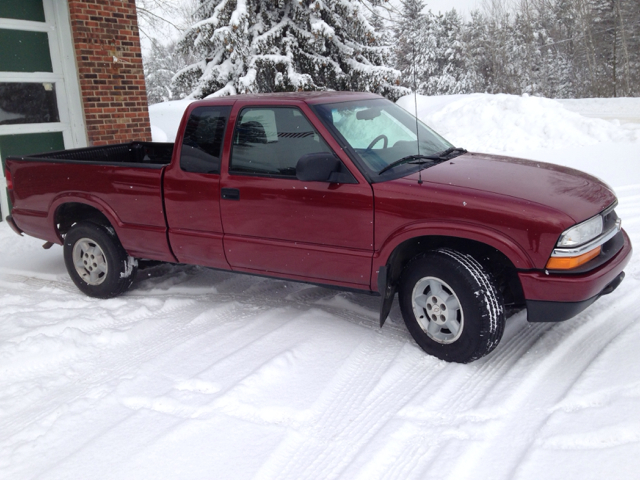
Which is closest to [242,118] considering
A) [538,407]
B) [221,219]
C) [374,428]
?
[221,219]

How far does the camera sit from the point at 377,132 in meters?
4.47

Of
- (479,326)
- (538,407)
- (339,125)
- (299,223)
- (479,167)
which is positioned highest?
(339,125)

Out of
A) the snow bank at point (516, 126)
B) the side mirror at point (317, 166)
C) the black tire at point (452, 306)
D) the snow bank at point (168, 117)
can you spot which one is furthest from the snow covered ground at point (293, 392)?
the snow bank at point (168, 117)

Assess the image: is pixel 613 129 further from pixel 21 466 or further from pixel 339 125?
pixel 21 466

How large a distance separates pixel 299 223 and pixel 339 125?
799 mm

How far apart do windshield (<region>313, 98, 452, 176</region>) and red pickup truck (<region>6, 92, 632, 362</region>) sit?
1 centimetres

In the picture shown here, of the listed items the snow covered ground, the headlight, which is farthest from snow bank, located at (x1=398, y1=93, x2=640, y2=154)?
the headlight

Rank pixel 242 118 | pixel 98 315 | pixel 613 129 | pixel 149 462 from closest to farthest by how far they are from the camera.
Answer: pixel 149 462 → pixel 242 118 → pixel 98 315 → pixel 613 129

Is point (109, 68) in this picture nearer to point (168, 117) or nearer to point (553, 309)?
point (168, 117)

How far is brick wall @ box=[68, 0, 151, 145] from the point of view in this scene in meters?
8.68

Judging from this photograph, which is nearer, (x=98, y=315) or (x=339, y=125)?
(x=339, y=125)

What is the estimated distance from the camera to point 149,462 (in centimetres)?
294

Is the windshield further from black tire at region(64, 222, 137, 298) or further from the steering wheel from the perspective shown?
black tire at region(64, 222, 137, 298)

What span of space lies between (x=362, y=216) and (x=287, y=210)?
0.62 metres
